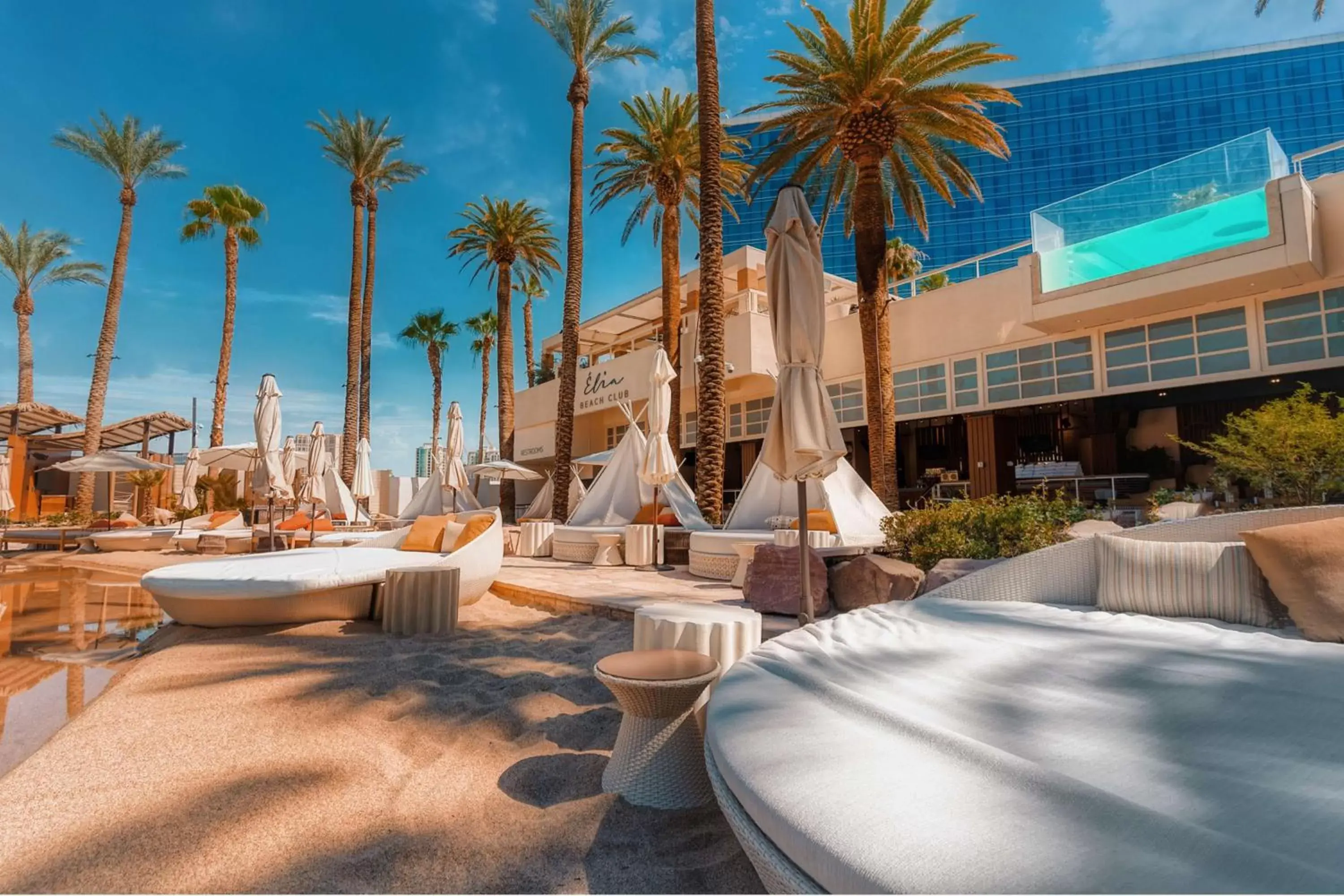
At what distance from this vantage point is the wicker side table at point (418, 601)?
4.64 metres

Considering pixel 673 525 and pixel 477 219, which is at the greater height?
pixel 477 219

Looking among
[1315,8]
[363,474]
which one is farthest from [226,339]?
[1315,8]

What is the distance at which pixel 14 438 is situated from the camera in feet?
69.8

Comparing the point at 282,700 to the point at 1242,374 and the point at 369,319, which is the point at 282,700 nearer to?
the point at 1242,374

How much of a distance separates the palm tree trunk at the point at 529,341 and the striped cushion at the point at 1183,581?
2198 centimetres

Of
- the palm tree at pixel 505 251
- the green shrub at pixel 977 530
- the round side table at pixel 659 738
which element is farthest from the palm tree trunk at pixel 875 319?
the palm tree at pixel 505 251

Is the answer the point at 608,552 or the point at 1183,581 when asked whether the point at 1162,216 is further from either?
the point at 608,552

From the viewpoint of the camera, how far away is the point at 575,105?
1424 cm

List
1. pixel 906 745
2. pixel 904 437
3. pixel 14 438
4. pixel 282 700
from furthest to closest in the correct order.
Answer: pixel 14 438 < pixel 904 437 < pixel 282 700 < pixel 906 745

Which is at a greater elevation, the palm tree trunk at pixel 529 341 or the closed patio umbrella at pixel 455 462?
the palm tree trunk at pixel 529 341

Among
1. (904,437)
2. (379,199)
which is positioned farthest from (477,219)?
(904,437)

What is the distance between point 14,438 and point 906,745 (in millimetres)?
30449

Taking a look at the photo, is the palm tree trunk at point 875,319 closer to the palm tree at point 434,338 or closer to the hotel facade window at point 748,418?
the hotel facade window at point 748,418

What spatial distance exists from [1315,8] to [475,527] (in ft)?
42.4
